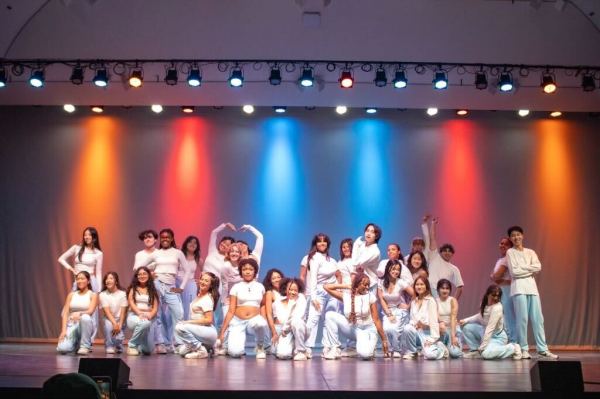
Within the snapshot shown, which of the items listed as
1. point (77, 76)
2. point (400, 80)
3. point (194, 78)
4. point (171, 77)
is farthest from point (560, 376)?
point (77, 76)

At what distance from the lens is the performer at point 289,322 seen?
6879mm

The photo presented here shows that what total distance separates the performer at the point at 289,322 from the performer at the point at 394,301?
0.96 m

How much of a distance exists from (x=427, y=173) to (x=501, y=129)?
1.40m

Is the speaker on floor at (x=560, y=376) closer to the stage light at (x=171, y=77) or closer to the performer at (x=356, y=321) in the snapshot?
the performer at (x=356, y=321)

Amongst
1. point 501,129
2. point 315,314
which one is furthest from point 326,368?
point 501,129

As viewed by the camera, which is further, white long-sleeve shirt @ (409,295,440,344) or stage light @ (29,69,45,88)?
stage light @ (29,69,45,88)

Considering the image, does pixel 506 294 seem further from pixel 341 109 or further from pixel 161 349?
pixel 161 349

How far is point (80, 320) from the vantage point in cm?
727

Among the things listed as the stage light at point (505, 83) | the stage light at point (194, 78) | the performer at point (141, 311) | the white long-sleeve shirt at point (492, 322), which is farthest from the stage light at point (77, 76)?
the white long-sleeve shirt at point (492, 322)

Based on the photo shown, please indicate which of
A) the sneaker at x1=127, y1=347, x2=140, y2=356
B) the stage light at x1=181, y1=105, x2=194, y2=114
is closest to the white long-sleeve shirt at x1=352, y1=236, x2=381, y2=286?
the sneaker at x1=127, y1=347, x2=140, y2=356

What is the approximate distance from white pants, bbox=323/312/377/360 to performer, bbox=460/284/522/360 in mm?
1264

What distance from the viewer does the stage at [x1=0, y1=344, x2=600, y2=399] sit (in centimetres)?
390

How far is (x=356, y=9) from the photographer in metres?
8.44

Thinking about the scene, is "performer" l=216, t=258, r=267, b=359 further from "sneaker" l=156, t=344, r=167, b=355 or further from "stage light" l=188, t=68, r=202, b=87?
"stage light" l=188, t=68, r=202, b=87
